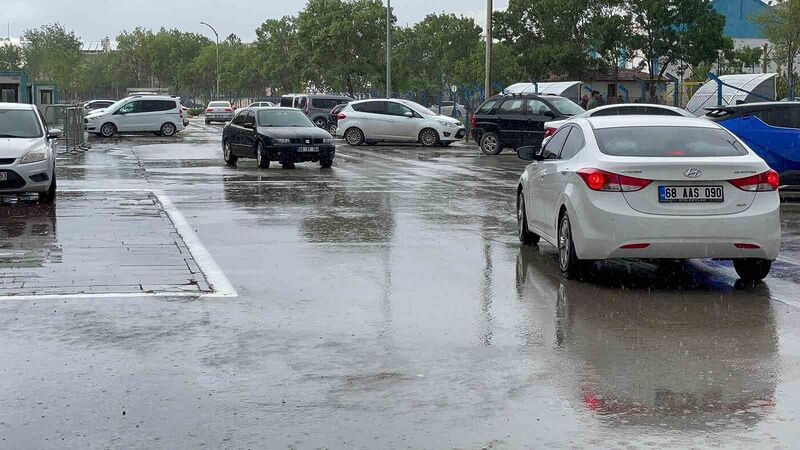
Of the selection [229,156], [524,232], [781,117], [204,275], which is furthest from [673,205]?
[229,156]

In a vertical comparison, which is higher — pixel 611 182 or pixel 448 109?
pixel 448 109

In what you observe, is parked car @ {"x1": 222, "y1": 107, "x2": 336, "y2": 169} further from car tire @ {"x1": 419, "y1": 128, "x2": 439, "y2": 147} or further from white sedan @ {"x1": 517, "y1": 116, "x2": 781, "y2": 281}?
white sedan @ {"x1": 517, "y1": 116, "x2": 781, "y2": 281}

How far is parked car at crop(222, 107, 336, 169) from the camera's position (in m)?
27.0

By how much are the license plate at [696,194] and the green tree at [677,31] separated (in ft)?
205

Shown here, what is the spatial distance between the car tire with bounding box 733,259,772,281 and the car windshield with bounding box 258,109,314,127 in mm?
18373

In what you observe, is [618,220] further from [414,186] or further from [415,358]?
[414,186]

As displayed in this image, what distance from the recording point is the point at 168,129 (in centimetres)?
4984

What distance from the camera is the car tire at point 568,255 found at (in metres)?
10.6

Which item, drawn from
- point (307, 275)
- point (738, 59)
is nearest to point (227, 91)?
point (738, 59)

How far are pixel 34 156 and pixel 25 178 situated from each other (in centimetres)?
38

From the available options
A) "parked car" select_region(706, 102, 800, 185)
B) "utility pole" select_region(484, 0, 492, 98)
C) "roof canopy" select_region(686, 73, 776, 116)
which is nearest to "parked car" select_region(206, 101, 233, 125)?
"utility pole" select_region(484, 0, 492, 98)

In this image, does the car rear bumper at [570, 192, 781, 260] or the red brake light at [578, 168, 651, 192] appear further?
the red brake light at [578, 168, 651, 192]

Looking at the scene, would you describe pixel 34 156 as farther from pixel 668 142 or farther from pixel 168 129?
pixel 168 129

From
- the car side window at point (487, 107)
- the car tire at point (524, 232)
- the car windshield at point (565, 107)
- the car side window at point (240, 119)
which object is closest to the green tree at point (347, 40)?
the car side window at point (487, 107)
